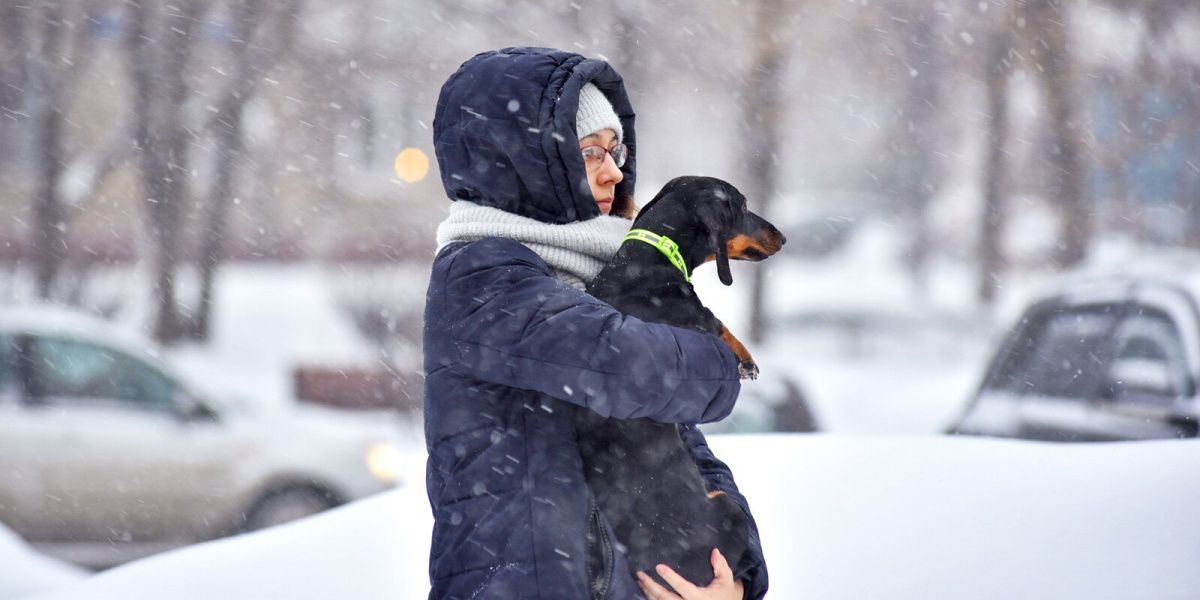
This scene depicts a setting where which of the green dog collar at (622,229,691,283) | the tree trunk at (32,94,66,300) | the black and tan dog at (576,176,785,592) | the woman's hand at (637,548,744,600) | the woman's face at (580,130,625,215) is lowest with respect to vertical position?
the tree trunk at (32,94,66,300)

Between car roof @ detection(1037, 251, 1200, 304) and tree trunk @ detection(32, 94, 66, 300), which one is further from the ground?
car roof @ detection(1037, 251, 1200, 304)

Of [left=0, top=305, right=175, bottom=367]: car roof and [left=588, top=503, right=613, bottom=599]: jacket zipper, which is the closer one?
[left=588, top=503, right=613, bottom=599]: jacket zipper

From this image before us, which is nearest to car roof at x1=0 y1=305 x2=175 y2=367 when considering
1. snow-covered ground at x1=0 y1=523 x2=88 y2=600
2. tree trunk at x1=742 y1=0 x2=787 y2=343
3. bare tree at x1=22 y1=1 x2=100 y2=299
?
snow-covered ground at x1=0 y1=523 x2=88 y2=600

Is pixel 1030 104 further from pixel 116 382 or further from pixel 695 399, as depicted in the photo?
pixel 695 399

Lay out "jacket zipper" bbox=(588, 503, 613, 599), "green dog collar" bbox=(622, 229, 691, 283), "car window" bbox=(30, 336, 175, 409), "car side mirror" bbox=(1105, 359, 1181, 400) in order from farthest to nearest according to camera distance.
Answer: "car window" bbox=(30, 336, 175, 409), "car side mirror" bbox=(1105, 359, 1181, 400), "green dog collar" bbox=(622, 229, 691, 283), "jacket zipper" bbox=(588, 503, 613, 599)

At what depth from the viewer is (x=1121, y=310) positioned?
6125 millimetres

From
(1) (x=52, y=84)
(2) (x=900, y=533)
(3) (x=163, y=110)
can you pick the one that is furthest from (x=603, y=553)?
(1) (x=52, y=84)

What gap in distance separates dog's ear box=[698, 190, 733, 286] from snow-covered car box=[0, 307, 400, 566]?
207 inches

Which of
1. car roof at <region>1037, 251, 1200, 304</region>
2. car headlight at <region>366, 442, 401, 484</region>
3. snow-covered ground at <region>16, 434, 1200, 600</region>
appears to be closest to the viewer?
snow-covered ground at <region>16, 434, 1200, 600</region>

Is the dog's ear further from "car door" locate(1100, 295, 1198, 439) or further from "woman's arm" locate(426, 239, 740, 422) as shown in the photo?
"car door" locate(1100, 295, 1198, 439)

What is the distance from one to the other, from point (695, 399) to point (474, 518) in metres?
0.38

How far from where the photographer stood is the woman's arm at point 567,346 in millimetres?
1499

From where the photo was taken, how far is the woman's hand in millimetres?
1663

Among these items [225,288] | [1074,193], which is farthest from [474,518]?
[225,288]
